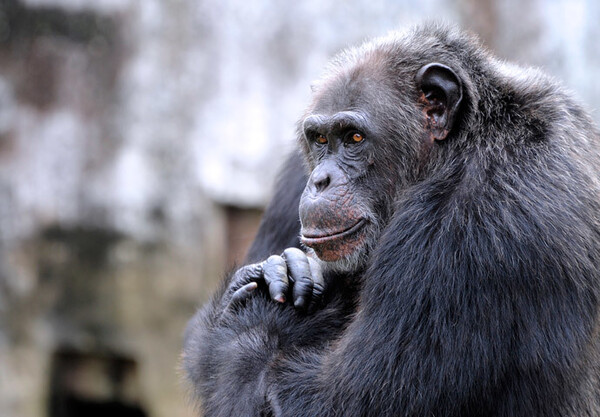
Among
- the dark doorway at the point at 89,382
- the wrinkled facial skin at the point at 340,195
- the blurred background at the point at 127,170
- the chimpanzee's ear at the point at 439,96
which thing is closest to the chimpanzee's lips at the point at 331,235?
the wrinkled facial skin at the point at 340,195

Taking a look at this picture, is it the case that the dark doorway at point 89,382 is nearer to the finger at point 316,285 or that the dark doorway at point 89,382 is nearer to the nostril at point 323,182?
the finger at point 316,285

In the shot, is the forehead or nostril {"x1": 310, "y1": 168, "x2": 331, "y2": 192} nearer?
nostril {"x1": 310, "y1": 168, "x2": 331, "y2": 192}

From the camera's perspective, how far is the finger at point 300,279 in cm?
416

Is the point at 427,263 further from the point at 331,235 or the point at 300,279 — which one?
the point at 300,279

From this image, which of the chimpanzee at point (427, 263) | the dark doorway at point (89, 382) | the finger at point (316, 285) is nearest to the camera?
the chimpanzee at point (427, 263)

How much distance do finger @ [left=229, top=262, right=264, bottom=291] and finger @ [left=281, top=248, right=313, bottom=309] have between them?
0.19 meters

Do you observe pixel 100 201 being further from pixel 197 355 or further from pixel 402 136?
pixel 402 136

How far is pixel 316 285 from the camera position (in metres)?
4.27

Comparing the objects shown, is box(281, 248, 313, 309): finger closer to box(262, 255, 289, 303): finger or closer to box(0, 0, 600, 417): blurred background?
box(262, 255, 289, 303): finger

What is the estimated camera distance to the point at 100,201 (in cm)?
932

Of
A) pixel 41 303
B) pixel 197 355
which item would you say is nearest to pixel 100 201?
pixel 41 303

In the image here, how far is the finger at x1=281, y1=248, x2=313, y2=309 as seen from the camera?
4.16 meters

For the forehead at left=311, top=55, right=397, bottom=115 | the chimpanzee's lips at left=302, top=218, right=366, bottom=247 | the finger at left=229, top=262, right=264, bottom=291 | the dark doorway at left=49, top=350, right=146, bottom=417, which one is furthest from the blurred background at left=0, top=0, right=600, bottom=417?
the chimpanzee's lips at left=302, top=218, right=366, bottom=247

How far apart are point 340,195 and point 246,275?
698 millimetres
